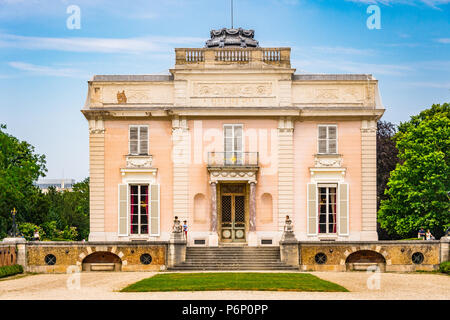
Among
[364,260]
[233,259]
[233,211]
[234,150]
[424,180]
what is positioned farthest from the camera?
[424,180]

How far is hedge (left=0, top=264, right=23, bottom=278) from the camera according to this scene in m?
30.6

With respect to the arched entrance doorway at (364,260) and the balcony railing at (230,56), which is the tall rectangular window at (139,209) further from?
the arched entrance doorway at (364,260)

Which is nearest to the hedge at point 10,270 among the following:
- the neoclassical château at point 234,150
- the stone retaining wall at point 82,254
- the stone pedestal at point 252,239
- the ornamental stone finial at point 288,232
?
the stone retaining wall at point 82,254

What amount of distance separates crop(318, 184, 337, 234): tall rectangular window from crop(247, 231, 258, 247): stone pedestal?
11.1ft

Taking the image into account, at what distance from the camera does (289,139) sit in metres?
37.4

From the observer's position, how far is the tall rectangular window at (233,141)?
3734cm

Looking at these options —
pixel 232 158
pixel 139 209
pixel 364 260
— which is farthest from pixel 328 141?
pixel 139 209

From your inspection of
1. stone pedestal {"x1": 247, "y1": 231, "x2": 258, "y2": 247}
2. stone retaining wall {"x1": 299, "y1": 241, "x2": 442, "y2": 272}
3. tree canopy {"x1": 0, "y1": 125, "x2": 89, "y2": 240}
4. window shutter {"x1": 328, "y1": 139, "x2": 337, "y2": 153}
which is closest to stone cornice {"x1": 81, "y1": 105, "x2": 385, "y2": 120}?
window shutter {"x1": 328, "y1": 139, "x2": 337, "y2": 153}

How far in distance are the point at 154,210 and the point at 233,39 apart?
17645 millimetres

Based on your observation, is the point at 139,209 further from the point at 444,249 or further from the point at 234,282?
the point at 444,249

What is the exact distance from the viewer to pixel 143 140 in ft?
124

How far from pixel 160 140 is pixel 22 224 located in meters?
24.5
